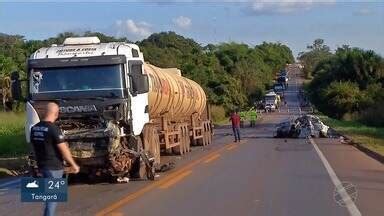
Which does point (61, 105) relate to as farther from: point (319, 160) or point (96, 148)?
point (319, 160)

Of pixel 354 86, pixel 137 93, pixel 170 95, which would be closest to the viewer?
pixel 137 93

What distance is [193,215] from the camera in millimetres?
11836

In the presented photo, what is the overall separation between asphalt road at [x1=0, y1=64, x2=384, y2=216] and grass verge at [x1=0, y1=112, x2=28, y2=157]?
1169 cm

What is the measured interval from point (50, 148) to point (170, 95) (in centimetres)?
1510

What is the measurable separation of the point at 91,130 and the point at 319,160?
10374 millimetres

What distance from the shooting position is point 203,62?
10725cm

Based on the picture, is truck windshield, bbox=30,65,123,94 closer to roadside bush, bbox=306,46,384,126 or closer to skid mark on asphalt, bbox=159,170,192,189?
skid mark on asphalt, bbox=159,170,192,189

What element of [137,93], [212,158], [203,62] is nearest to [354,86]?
[203,62]

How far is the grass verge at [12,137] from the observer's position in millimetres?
32094

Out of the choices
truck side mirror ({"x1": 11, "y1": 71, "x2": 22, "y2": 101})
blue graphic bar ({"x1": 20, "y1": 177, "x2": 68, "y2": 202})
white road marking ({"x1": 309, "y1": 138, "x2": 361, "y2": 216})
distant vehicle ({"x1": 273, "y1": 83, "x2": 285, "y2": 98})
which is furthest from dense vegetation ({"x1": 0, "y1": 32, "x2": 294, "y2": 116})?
blue graphic bar ({"x1": 20, "y1": 177, "x2": 68, "y2": 202})

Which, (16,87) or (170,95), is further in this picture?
(170,95)

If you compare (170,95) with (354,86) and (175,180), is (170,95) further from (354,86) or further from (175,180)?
(354,86)


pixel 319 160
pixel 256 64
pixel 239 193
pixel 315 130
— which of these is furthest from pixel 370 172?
pixel 256 64

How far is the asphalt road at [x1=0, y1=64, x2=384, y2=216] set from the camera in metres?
12.5
